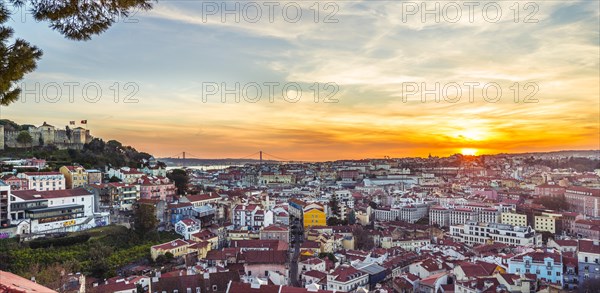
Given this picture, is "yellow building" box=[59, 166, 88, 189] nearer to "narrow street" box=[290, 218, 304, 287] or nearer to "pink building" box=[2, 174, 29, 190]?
"pink building" box=[2, 174, 29, 190]

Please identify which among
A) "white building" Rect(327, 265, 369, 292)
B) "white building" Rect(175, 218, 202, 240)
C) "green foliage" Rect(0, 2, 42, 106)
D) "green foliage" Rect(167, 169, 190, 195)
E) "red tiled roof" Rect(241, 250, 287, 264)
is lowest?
"white building" Rect(327, 265, 369, 292)

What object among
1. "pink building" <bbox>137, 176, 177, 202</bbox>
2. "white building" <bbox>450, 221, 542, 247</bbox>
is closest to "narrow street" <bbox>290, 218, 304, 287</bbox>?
"pink building" <bbox>137, 176, 177, 202</bbox>

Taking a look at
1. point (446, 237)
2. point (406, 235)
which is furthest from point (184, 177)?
point (446, 237)

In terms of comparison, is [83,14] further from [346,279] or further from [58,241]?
[58,241]

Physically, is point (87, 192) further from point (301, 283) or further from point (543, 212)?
point (543, 212)

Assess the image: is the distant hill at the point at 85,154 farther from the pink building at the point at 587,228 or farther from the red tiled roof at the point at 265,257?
the pink building at the point at 587,228
